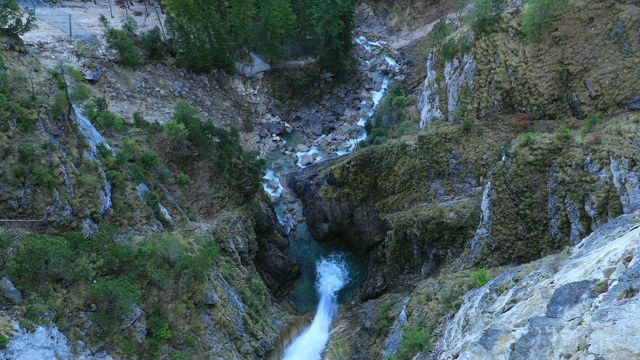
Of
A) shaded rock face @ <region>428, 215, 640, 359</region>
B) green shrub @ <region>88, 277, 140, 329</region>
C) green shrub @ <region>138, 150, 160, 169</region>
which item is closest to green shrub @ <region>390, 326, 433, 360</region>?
shaded rock face @ <region>428, 215, 640, 359</region>

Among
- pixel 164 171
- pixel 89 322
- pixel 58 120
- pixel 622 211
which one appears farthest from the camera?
pixel 164 171

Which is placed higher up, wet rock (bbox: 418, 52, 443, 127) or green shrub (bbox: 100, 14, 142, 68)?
green shrub (bbox: 100, 14, 142, 68)

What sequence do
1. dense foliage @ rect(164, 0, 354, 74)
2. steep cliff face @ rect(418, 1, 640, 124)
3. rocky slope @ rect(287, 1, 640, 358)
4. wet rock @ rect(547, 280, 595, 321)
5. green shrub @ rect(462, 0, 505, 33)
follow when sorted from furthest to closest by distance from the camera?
1. dense foliage @ rect(164, 0, 354, 74)
2. green shrub @ rect(462, 0, 505, 33)
3. steep cliff face @ rect(418, 1, 640, 124)
4. rocky slope @ rect(287, 1, 640, 358)
5. wet rock @ rect(547, 280, 595, 321)

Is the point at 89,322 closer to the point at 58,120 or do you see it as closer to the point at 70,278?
the point at 70,278

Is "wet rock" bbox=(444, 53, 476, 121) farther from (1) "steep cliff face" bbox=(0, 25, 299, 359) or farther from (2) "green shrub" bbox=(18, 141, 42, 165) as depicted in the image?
(2) "green shrub" bbox=(18, 141, 42, 165)

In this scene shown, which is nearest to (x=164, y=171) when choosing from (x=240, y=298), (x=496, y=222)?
(x=240, y=298)

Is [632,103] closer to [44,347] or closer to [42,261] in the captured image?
[42,261]

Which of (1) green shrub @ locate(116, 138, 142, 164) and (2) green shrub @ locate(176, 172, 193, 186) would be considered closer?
(1) green shrub @ locate(116, 138, 142, 164)

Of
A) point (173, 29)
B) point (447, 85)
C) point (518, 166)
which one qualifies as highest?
point (173, 29)
